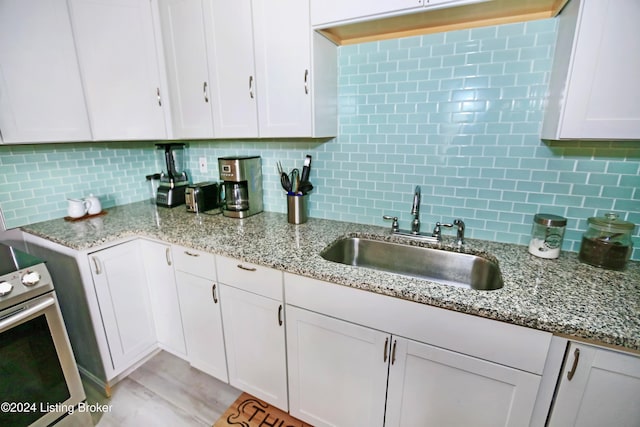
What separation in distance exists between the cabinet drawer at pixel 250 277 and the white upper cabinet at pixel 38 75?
1.19 m

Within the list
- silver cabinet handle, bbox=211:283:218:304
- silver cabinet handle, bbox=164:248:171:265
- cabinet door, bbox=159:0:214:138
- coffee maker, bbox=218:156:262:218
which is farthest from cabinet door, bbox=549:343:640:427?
cabinet door, bbox=159:0:214:138

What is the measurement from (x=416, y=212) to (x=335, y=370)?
2.91 ft

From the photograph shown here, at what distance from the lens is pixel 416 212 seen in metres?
1.56

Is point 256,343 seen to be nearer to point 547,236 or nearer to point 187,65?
point 547,236

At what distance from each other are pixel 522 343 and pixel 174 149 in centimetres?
248

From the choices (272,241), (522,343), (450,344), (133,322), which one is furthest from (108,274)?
(522,343)

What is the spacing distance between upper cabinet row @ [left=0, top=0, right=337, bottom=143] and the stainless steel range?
76 cm

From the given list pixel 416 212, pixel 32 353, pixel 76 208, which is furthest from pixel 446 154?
pixel 76 208

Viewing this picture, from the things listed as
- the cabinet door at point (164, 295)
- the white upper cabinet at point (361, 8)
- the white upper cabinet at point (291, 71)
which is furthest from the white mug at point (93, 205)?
the white upper cabinet at point (361, 8)

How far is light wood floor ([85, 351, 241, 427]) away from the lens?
1.59m

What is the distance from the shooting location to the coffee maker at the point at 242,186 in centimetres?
183

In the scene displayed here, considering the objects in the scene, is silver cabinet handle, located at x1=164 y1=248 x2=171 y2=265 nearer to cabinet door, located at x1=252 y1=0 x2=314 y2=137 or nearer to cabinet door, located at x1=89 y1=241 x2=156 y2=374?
Result: cabinet door, located at x1=89 y1=241 x2=156 y2=374

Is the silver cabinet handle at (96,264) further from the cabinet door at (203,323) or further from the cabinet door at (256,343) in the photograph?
the cabinet door at (256,343)

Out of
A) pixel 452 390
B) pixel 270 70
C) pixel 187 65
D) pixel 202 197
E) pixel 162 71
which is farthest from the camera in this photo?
pixel 202 197
